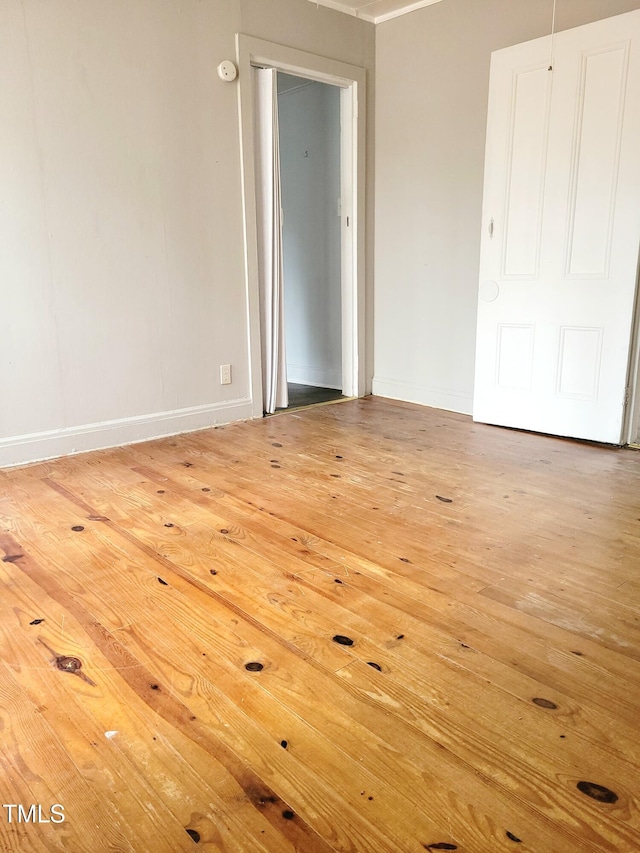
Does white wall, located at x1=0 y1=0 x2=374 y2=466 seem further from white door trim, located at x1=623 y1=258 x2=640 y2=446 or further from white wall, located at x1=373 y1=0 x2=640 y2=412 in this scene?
white door trim, located at x1=623 y1=258 x2=640 y2=446

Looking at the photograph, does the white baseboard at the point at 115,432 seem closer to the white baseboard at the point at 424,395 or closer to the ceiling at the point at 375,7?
the white baseboard at the point at 424,395

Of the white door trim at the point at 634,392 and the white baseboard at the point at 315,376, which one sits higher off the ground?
the white door trim at the point at 634,392

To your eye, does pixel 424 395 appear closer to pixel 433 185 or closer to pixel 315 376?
pixel 315 376

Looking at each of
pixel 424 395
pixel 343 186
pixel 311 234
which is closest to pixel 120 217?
pixel 343 186

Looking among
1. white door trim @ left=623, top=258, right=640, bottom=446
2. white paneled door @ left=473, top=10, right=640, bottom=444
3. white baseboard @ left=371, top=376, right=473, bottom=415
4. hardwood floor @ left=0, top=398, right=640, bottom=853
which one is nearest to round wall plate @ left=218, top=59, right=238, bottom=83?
white paneled door @ left=473, top=10, right=640, bottom=444

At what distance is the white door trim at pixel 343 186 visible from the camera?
12.6 feet

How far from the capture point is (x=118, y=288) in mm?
3479

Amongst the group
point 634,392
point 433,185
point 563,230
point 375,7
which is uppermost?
point 375,7

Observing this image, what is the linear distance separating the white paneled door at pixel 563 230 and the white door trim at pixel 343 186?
103cm

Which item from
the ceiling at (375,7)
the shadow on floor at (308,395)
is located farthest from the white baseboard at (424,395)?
the ceiling at (375,7)

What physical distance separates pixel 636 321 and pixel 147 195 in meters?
2.73

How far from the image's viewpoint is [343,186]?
4578mm

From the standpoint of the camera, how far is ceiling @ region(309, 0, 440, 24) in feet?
13.5

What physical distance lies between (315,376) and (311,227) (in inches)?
48.8
